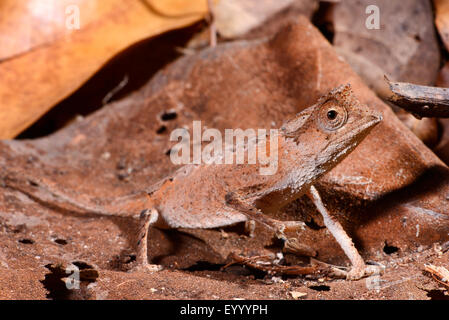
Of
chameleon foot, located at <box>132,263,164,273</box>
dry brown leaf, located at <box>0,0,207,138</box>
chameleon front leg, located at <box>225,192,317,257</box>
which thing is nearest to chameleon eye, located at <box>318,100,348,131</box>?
chameleon front leg, located at <box>225,192,317,257</box>

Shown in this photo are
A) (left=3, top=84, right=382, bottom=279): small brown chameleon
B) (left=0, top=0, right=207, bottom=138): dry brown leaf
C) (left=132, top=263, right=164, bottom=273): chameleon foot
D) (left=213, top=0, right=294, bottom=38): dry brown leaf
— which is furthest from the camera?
(left=213, top=0, right=294, bottom=38): dry brown leaf

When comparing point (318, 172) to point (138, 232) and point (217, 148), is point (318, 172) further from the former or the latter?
point (138, 232)

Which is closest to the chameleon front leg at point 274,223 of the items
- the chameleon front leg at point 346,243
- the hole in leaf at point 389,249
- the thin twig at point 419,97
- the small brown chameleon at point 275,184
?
the small brown chameleon at point 275,184

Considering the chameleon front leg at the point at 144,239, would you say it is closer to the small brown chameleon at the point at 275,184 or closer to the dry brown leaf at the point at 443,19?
the small brown chameleon at the point at 275,184

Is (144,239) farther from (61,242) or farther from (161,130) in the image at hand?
(161,130)

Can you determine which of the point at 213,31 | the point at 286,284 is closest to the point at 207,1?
the point at 213,31

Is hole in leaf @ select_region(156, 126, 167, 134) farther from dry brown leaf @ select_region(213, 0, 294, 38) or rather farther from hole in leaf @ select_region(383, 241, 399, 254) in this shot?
hole in leaf @ select_region(383, 241, 399, 254)
